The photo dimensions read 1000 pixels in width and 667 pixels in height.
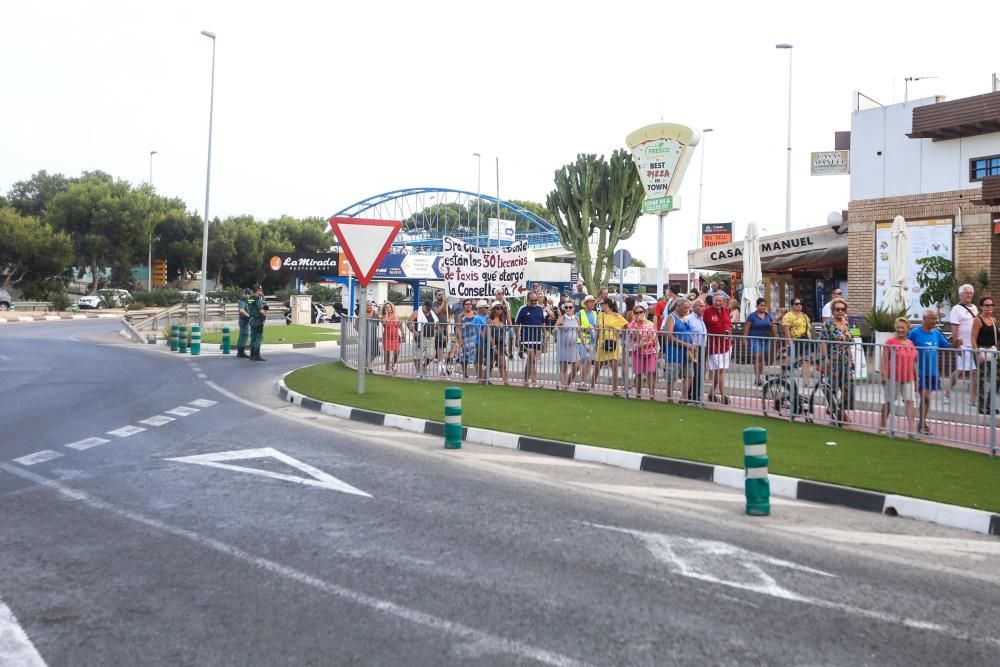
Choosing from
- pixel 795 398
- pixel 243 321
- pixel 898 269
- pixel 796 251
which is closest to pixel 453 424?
pixel 795 398

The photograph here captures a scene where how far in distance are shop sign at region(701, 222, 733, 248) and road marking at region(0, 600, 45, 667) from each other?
6311 centimetres

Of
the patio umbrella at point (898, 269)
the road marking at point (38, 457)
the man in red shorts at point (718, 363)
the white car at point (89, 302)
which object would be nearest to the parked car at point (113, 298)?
the white car at point (89, 302)

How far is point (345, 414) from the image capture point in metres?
13.8

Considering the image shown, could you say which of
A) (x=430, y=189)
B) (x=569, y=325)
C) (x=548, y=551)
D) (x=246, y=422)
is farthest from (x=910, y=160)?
(x=430, y=189)

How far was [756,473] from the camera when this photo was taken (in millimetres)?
7449

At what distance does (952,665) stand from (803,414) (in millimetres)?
8668

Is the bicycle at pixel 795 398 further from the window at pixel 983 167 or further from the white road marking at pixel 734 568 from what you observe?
the window at pixel 983 167

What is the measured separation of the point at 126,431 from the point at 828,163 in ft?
100

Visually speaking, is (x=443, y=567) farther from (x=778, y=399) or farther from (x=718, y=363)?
(x=718, y=363)

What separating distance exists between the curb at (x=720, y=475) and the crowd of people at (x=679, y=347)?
10.5 ft

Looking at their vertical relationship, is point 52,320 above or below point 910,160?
below

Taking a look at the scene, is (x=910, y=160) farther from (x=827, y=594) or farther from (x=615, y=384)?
(x=827, y=594)

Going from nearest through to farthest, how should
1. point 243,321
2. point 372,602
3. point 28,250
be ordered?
1. point 372,602
2. point 243,321
3. point 28,250

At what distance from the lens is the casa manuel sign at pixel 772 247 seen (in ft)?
88.8
